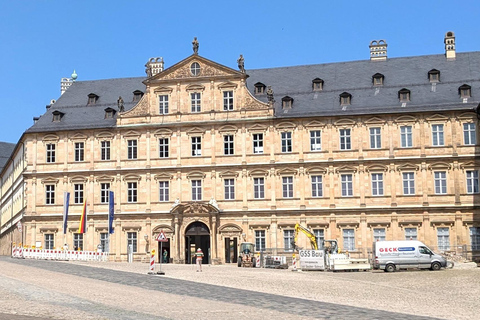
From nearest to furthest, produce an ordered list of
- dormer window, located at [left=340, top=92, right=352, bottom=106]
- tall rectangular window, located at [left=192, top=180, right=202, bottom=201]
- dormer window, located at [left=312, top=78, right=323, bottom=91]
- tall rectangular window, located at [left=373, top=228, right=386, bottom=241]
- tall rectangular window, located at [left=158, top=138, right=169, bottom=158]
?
tall rectangular window, located at [left=373, top=228, right=386, bottom=241]
dormer window, located at [left=340, top=92, right=352, bottom=106]
tall rectangular window, located at [left=192, top=180, right=202, bottom=201]
tall rectangular window, located at [left=158, top=138, right=169, bottom=158]
dormer window, located at [left=312, top=78, right=323, bottom=91]

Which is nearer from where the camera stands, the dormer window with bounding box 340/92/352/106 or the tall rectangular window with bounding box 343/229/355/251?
the tall rectangular window with bounding box 343/229/355/251

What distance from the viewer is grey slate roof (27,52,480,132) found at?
63.4 metres

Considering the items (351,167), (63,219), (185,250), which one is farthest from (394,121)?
(63,219)

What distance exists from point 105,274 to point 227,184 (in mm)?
25936

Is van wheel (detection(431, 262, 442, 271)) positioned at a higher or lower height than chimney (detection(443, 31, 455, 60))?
lower

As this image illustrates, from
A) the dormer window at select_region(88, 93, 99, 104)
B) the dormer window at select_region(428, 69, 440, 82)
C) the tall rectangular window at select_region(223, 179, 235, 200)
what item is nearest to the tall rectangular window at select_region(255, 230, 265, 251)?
the tall rectangular window at select_region(223, 179, 235, 200)

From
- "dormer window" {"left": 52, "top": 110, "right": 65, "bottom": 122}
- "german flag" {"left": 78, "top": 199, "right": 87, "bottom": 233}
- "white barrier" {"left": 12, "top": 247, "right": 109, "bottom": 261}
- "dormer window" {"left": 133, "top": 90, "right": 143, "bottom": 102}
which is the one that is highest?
"dormer window" {"left": 133, "top": 90, "right": 143, "bottom": 102}

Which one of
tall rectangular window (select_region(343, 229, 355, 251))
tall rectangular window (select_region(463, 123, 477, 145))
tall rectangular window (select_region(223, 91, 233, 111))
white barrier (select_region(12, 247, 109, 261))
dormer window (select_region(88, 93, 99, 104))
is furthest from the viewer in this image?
dormer window (select_region(88, 93, 99, 104))

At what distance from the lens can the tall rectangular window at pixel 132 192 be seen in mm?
66062

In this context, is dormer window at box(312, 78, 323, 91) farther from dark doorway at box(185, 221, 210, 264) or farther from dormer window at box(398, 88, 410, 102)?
dark doorway at box(185, 221, 210, 264)

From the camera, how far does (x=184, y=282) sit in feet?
120

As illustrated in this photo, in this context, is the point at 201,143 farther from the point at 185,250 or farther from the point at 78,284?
the point at 78,284

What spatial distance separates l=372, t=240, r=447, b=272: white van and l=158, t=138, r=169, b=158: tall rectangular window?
23549 mm

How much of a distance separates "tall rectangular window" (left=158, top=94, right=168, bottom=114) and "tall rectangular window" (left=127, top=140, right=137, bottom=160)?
3500 mm
